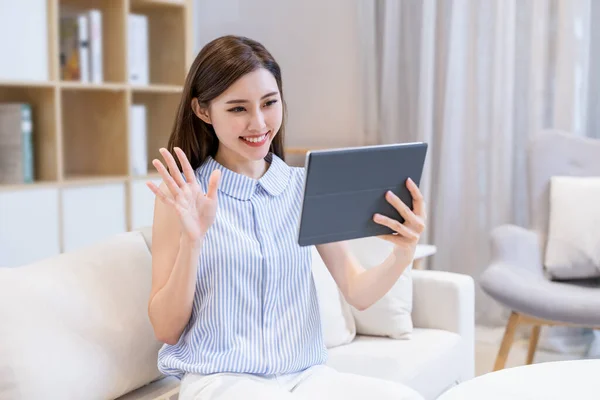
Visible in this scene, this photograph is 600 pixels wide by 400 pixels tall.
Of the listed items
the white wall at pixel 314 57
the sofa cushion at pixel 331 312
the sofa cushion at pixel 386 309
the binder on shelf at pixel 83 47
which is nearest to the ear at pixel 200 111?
the sofa cushion at pixel 331 312

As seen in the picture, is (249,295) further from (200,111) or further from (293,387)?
(200,111)

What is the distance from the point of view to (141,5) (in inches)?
124

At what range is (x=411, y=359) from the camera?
179 cm

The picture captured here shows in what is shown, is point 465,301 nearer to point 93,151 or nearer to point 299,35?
point 93,151

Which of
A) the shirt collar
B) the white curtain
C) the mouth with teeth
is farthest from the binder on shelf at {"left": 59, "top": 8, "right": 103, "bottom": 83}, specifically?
the mouth with teeth

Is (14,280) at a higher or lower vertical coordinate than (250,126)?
lower

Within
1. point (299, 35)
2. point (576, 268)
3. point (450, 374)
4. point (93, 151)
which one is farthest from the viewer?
point (299, 35)

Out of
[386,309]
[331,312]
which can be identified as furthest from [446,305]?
[331,312]

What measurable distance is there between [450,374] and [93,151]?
72.6 inches

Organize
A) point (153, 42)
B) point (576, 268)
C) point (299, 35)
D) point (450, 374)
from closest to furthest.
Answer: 1. point (450, 374)
2. point (576, 268)
3. point (153, 42)
4. point (299, 35)

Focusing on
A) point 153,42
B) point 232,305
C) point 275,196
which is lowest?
point 232,305

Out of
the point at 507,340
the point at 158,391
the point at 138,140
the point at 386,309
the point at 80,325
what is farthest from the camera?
the point at 138,140

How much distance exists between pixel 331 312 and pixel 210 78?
0.80 m

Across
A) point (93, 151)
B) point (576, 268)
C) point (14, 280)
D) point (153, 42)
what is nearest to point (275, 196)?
point (14, 280)
